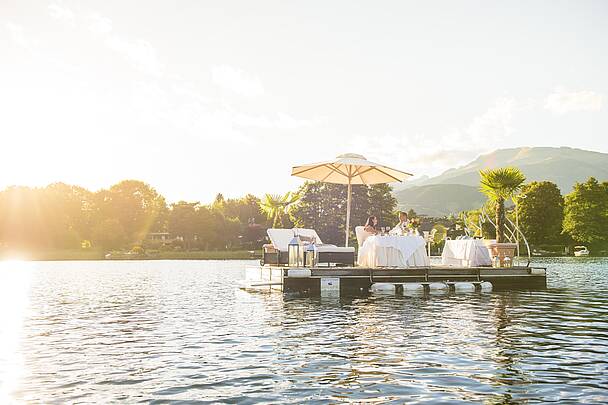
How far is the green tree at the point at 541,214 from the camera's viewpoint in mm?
71688

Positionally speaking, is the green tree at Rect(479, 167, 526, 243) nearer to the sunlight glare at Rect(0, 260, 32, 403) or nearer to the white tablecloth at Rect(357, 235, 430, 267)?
the white tablecloth at Rect(357, 235, 430, 267)

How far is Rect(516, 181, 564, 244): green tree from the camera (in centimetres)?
7169

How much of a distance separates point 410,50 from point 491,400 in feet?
75.7

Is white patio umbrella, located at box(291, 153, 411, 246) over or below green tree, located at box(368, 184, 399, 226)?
below

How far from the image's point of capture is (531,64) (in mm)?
26078

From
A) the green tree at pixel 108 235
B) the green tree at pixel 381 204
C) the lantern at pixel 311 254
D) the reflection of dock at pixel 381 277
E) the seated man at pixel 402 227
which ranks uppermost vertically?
the green tree at pixel 381 204

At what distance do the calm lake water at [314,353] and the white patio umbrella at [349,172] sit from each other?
6.74m

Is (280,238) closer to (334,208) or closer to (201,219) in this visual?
(334,208)

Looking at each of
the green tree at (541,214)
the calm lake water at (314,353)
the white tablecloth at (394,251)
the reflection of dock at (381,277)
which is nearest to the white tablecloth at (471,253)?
the reflection of dock at (381,277)

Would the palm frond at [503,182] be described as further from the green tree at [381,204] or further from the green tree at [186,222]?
the green tree at [186,222]

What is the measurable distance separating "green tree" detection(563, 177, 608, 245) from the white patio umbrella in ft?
179

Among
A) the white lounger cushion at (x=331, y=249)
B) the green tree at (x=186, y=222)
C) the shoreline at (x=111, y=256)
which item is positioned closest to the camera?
the white lounger cushion at (x=331, y=249)

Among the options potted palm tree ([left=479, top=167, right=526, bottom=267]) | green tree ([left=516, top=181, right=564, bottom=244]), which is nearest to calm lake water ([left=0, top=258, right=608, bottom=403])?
potted palm tree ([left=479, top=167, right=526, bottom=267])

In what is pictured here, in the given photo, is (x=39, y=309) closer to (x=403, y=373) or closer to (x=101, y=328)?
(x=101, y=328)
